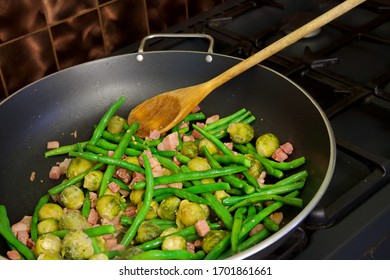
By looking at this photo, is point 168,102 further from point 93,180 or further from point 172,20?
point 172,20

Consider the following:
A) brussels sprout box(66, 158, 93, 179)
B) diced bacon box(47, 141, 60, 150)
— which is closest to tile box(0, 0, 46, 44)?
diced bacon box(47, 141, 60, 150)

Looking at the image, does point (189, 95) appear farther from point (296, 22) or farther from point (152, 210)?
point (296, 22)

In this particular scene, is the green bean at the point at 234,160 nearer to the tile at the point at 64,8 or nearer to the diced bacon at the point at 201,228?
the diced bacon at the point at 201,228

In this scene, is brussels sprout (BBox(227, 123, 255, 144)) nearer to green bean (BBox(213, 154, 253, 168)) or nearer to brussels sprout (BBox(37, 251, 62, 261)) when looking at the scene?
green bean (BBox(213, 154, 253, 168))

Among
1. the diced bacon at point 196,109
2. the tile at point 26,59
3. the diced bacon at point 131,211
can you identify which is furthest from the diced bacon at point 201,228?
the tile at point 26,59

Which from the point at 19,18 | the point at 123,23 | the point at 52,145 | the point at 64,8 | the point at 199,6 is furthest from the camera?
the point at 199,6

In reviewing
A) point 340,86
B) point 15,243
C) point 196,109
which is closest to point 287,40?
point 340,86

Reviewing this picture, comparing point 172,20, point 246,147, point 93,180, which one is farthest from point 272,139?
point 172,20
